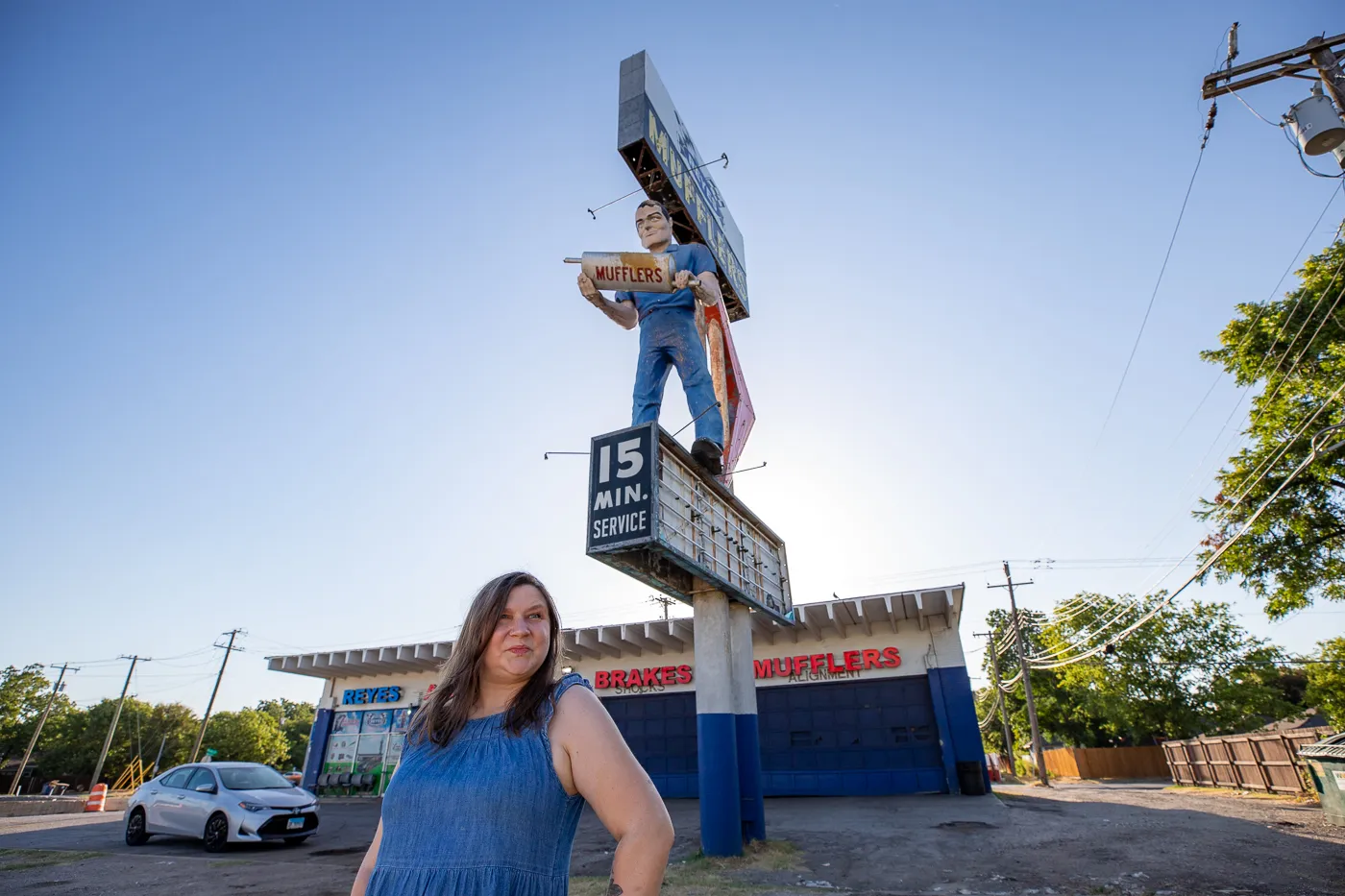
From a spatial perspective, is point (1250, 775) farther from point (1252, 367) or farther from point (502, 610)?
point (502, 610)

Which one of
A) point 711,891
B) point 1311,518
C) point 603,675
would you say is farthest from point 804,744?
point 1311,518

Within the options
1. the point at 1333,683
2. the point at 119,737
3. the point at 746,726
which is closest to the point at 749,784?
the point at 746,726

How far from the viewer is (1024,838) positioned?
9219 mm

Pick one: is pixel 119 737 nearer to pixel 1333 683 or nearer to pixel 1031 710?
pixel 1031 710

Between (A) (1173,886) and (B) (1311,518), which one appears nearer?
(A) (1173,886)

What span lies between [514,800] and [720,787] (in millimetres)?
7970

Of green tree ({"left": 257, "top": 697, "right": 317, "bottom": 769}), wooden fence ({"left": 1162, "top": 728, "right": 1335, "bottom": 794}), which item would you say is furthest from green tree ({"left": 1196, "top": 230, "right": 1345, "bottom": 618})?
green tree ({"left": 257, "top": 697, "right": 317, "bottom": 769})

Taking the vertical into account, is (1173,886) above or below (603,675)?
below

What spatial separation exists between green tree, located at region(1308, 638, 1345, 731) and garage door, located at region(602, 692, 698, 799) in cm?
1856

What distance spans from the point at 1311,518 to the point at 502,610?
71.9 feet

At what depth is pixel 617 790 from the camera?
66.8 inches

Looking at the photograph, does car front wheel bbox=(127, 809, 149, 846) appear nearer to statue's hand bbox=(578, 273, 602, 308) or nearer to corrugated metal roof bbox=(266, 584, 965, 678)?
corrugated metal roof bbox=(266, 584, 965, 678)

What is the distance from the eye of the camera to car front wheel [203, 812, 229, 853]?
399 inches

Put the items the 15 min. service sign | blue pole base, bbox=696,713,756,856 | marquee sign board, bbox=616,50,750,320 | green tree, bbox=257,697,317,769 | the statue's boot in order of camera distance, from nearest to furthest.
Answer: the 15 min. service sign, blue pole base, bbox=696,713,756,856, the statue's boot, marquee sign board, bbox=616,50,750,320, green tree, bbox=257,697,317,769
